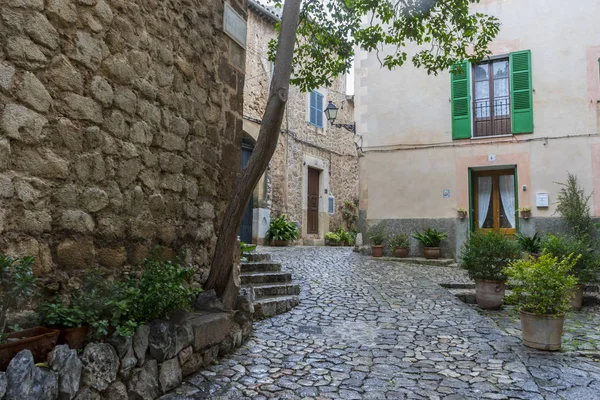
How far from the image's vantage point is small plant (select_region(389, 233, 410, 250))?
978 cm

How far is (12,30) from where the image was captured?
2.10m

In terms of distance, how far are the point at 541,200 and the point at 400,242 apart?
3081 mm

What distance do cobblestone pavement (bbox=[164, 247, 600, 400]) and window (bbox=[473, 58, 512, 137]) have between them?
17.7 ft

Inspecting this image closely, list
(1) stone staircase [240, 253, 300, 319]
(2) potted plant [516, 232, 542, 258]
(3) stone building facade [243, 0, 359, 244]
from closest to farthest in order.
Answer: (1) stone staircase [240, 253, 300, 319] < (2) potted plant [516, 232, 542, 258] < (3) stone building facade [243, 0, 359, 244]

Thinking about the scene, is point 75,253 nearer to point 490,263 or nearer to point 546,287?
point 546,287

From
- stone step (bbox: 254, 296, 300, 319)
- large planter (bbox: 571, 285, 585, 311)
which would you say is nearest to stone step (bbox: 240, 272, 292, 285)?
stone step (bbox: 254, 296, 300, 319)

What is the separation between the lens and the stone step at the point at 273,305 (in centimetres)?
468

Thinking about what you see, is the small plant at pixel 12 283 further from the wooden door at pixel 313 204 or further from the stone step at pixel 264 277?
the wooden door at pixel 313 204

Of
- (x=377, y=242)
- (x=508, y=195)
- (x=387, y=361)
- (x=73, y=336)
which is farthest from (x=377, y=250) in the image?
(x=73, y=336)

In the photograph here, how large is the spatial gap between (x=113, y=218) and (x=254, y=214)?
31.8ft

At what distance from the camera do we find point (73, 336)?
218cm

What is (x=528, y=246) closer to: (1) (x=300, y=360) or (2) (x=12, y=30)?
(1) (x=300, y=360)

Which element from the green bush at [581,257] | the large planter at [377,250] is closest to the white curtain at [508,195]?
the large planter at [377,250]

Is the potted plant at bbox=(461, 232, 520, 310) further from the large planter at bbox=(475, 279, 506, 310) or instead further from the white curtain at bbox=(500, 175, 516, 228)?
the white curtain at bbox=(500, 175, 516, 228)
